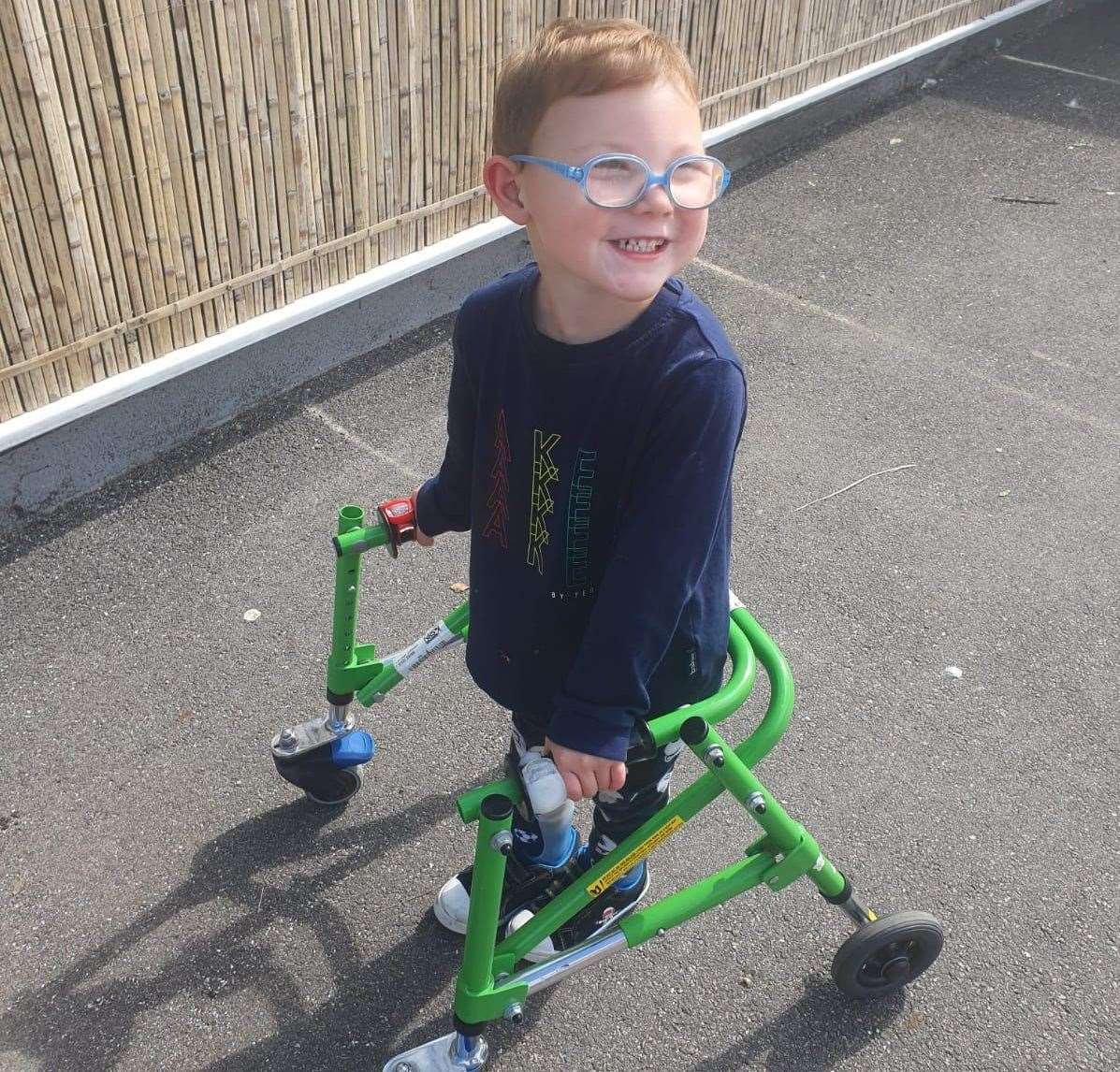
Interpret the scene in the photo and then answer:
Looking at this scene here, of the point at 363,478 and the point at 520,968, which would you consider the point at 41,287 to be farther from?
the point at 520,968

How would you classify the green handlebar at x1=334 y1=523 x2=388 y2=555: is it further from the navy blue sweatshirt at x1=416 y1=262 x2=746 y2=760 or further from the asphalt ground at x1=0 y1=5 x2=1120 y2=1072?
the asphalt ground at x1=0 y1=5 x2=1120 y2=1072

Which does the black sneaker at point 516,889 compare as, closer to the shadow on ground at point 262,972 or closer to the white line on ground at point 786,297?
the shadow on ground at point 262,972

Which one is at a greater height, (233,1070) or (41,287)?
(41,287)

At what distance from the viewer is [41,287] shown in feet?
12.2

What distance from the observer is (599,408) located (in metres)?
1.88

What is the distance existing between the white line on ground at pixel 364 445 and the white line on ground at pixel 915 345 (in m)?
2.02

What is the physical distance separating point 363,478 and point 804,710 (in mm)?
1731

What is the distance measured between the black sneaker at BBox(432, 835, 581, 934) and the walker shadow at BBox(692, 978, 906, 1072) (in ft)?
1.64

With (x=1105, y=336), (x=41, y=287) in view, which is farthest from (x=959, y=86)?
(x=41, y=287)

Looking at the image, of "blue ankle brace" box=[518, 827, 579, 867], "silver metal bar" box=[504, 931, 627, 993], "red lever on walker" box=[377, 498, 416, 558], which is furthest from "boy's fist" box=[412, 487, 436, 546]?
"silver metal bar" box=[504, 931, 627, 993]

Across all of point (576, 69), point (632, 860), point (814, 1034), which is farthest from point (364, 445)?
point (576, 69)

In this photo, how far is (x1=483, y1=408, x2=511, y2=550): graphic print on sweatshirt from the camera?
2.06 metres

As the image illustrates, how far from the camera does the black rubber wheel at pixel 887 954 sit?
8.46 feet

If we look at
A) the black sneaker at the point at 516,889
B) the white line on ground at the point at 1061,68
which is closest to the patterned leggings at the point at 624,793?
the black sneaker at the point at 516,889
